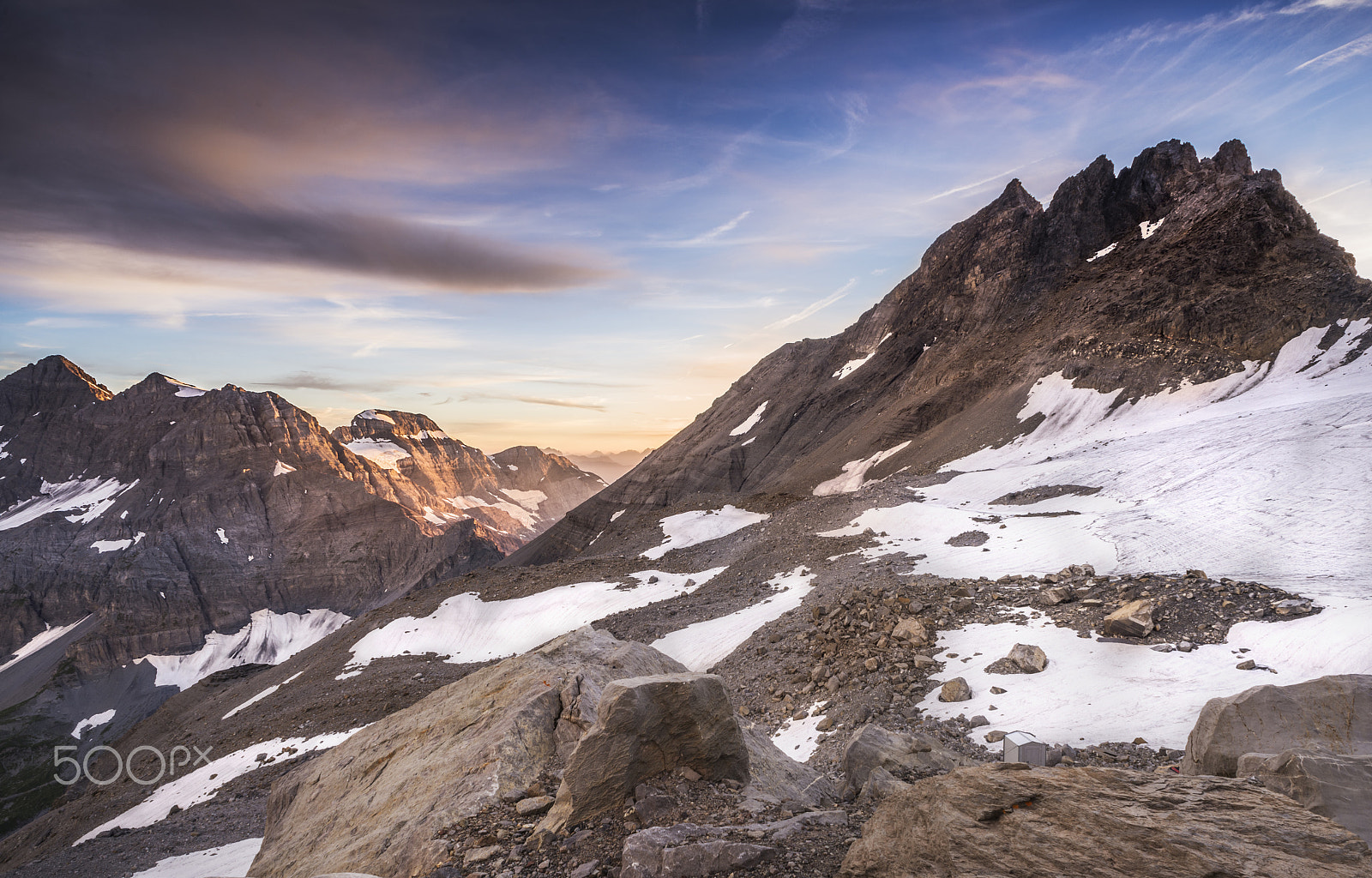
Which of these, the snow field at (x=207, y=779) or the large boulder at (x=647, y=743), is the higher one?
the large boulder at (x=647, y=743)

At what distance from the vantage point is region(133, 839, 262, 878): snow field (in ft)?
44.7

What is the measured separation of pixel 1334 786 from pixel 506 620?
3385cm

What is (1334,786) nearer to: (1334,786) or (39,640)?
(1334,786)

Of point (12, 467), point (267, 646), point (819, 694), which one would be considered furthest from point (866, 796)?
point (12, 467)

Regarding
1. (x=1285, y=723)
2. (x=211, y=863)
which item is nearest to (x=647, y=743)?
(x=1285, y=723)

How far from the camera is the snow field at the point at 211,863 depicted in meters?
13.6

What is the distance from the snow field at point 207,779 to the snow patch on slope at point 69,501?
176857 millimetres

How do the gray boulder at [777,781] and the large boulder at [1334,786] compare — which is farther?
the gray boulder at [777,781]

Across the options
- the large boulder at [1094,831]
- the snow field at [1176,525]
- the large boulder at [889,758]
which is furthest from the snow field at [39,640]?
the large boulder at [1094,831]

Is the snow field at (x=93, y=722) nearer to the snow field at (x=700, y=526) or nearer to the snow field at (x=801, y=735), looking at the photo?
the snow field at (x=700, y=526)

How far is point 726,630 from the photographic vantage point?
23.0m

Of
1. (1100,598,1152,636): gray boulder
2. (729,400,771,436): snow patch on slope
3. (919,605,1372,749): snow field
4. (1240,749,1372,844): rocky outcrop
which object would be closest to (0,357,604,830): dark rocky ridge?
(729,400,771,436): snow patch on slope

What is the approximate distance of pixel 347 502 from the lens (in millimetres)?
162000

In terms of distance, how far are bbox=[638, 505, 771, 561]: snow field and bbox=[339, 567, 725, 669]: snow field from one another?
20.6 ft
